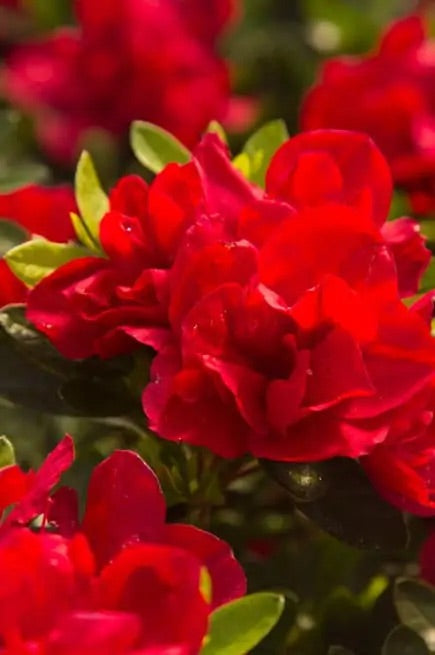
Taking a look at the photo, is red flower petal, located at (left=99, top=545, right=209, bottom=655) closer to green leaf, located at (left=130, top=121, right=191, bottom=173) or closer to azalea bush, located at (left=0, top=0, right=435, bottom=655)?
azalea bush, located at (left=0, top=0, right=435, bottom=655)

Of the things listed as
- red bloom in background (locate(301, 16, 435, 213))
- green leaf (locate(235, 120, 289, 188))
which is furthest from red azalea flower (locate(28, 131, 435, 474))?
red bloom in background (locate(301, 16, 435, 213))

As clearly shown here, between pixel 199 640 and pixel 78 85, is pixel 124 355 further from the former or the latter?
pixel 78 85

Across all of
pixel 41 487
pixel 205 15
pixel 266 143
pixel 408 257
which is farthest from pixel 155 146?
pixel 205 15

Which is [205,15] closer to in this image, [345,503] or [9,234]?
[9,234]

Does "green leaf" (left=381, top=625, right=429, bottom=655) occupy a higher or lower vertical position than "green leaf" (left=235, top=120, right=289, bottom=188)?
lower

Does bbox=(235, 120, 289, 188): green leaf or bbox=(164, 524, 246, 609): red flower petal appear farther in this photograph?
bbox=(235, 120, 289, 188): green leaf

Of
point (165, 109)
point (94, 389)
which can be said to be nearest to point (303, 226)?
point (94, 389)
